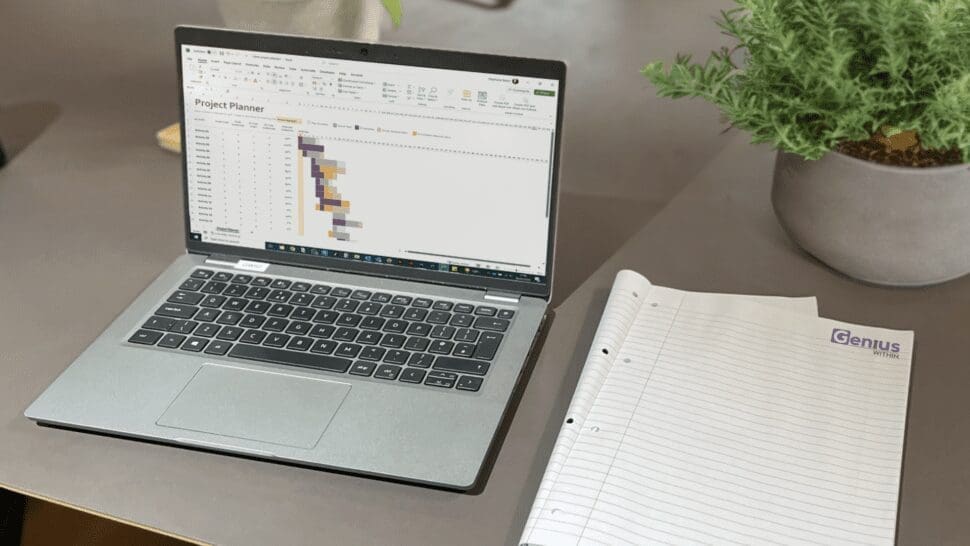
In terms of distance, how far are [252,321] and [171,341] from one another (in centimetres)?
7

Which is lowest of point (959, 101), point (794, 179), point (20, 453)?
point (20, 453)

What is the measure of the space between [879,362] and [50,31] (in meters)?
1.28

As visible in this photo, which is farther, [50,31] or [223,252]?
[50,31]

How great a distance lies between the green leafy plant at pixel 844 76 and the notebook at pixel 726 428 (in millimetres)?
167

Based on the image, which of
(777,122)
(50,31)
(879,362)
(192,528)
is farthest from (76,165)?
(879,362)

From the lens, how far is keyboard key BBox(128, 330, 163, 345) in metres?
0.87

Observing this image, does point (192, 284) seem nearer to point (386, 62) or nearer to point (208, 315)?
point (208, 315)

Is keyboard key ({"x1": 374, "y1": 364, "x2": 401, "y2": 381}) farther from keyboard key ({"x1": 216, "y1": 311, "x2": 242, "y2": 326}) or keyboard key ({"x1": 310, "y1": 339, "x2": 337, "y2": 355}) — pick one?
keyboard key ({"x1": 216, "y1": 311, "x2": 242, "y2": 326})

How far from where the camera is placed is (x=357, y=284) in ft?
3.06

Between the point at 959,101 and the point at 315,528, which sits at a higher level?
the point at 959,101

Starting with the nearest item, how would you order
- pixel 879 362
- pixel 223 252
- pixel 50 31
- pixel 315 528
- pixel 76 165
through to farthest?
pixel 315 528 < pixel 879 362 < pixel 223 252 < pixel 76 165 < pixel 50 31

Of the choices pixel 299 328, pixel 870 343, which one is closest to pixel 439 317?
pixel 299 328

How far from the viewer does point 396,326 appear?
0.88 m

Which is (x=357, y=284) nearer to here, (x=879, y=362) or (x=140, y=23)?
(x=879, y=362)
